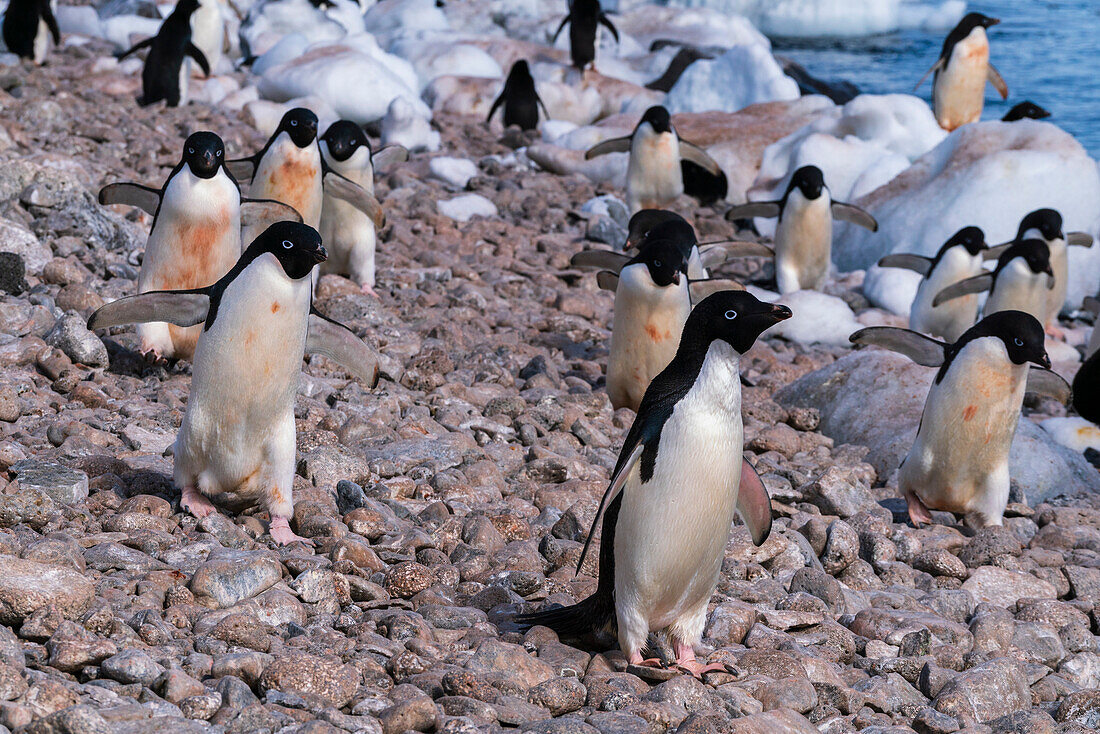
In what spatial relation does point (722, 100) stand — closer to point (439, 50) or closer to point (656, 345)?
point (439, 50)

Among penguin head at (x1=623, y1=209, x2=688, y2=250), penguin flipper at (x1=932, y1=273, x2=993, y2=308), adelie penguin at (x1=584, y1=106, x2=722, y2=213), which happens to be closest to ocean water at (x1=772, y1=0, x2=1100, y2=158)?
adelie penguin at (x1=584, y1=106, x2=722, y2=213)

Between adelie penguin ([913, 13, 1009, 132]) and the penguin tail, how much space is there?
12.0 metres

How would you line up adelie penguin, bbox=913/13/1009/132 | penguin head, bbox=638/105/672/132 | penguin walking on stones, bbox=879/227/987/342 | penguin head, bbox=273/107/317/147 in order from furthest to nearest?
adelie penguin, bbox=913/13/1009/132
penguin head, bbox=638/105/672/132
penguin walking on stones, bbox=879/227/987/342
penguin head, bbox=273/107/317/147

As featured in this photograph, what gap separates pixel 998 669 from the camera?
3303 mm

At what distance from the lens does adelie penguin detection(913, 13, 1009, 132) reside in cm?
1366

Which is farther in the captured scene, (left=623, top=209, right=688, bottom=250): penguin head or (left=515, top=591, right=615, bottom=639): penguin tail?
(left=623, top=209, right=688, bottom=250): penguin head

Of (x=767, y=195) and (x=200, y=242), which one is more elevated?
(x=200, y=242)

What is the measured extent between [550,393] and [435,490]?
4.93 feet

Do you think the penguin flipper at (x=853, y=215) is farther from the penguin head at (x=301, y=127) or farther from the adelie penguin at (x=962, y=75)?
the adelie penguin at (x=962, y=75)

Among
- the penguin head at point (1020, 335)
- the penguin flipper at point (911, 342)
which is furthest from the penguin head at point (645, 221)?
the penguin head at point (1020, 335)

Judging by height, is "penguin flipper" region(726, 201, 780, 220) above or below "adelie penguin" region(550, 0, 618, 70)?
below

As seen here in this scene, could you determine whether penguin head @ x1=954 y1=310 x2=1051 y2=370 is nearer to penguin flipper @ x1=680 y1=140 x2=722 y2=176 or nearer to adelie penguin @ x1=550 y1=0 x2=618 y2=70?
penguin flipper @ x1=680 y1=140 x2=722 y2=176

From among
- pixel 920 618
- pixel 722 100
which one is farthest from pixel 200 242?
pixel 722 100

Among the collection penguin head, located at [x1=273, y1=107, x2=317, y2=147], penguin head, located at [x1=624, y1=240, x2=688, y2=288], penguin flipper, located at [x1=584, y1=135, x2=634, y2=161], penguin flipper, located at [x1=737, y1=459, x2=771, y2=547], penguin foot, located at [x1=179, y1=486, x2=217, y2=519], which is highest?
penguin head, located at [x1=273, y1=107, x2=317, y2=147]
